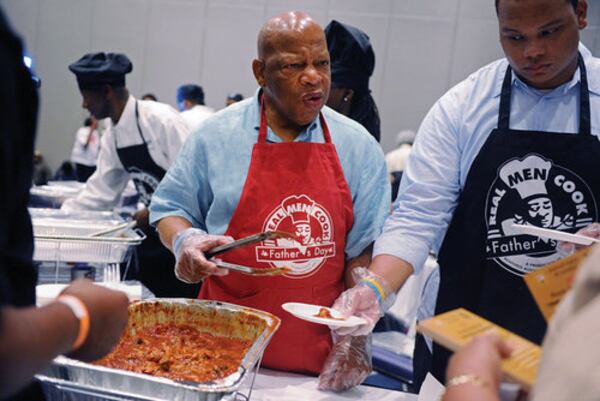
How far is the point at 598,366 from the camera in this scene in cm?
57

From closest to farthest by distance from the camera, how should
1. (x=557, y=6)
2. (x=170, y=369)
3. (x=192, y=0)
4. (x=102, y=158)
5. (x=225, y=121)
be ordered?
1. (x=170, y=369)
2. (x=557, y=6)
3. (x=225, y=121)
4. (x=102, y=158)
5. (x=192, y=0)

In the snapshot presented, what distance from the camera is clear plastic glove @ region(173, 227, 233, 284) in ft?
5.04

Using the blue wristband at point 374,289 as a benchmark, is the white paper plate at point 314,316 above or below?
below

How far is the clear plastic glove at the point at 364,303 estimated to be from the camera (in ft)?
4.89

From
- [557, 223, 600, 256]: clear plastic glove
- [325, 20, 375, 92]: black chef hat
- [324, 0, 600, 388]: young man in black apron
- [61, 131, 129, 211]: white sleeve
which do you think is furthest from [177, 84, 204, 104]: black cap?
[557, 223, 600, 256]: clear plastic glove

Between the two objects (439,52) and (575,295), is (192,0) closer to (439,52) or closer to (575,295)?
(439,52)

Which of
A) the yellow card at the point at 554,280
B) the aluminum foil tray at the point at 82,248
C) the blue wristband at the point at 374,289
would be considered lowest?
the aluminum foil tray at the point at 82,248

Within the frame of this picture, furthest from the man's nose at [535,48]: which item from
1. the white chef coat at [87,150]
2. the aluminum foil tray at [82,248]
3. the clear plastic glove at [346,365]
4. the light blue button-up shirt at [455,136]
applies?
the white chef coat at [87,150]

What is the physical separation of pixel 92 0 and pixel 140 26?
0.65 metres

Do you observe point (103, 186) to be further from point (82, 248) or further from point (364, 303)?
point (364, 303)

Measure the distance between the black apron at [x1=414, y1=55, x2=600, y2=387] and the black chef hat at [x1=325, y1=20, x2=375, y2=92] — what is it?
0.82 metres

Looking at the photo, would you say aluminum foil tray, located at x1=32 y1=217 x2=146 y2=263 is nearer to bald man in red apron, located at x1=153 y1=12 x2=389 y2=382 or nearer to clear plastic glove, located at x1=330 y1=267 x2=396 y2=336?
A: bald man in red apron, located at x1=153 y1=12 x2=389 y2=382

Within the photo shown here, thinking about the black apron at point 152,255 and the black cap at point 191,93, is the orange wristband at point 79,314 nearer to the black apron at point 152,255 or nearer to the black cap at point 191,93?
the black apron at point 152,255

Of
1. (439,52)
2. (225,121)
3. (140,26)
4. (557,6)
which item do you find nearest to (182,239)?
(225,121)
